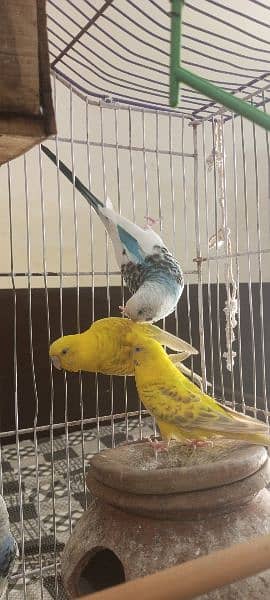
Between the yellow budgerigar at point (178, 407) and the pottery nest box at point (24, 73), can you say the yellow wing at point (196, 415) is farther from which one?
the pottery nest box at point (24, 73)

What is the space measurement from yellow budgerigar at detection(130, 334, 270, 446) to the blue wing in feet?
Result: 0.54

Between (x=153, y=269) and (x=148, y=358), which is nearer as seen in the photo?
(x=148, y=358)

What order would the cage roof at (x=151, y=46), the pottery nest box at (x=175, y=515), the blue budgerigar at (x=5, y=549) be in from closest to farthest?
the pottery nest box at (x=175, y=515) → the blue budgerigar at (x=5, y=549) → the cage roof at (x=151, y=46)

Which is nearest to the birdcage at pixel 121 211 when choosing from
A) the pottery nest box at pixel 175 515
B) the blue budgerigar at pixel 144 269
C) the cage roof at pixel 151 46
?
the cage roof at pixel 151 46

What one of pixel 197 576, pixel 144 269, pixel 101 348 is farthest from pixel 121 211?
pixel 197 576

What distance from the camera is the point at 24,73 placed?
16.3 inches

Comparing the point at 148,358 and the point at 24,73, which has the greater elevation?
the point at 24,73

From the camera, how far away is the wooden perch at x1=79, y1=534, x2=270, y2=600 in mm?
233

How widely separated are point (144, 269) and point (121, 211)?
110cm

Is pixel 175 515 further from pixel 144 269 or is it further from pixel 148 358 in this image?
pixel 144 269

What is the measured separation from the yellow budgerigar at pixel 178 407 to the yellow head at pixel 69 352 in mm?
88

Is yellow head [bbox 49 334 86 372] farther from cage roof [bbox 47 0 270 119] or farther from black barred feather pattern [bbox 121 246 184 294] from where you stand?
cage roof [bbox 47 0 270 119]

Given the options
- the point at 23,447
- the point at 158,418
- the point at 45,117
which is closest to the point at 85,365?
the point at 158,418

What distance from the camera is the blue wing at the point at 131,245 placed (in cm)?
95
